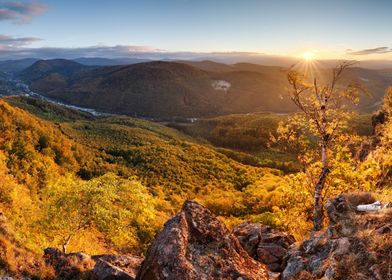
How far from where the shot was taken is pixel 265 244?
17.3 metres

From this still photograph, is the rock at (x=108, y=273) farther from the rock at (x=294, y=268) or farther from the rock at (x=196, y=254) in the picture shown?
the rock at (x=294, y=268)

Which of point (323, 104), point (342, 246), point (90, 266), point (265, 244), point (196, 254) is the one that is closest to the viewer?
point (342, 246)

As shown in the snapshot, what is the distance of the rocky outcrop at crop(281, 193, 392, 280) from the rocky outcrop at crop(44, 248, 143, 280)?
6733mm

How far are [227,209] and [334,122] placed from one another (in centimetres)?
3122

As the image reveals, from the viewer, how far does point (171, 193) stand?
2173 inches

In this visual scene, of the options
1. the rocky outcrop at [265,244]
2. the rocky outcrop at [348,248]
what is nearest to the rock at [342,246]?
the rocky outcrop at [348,248]

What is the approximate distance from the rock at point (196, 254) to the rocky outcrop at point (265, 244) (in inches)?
135

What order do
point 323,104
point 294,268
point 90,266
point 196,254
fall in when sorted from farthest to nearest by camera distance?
1. point 323,104
2. point 90,266
3. point 294,268
4. point 196,254

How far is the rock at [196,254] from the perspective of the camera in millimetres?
10711

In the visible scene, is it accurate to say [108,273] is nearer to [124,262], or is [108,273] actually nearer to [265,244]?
[124,262]

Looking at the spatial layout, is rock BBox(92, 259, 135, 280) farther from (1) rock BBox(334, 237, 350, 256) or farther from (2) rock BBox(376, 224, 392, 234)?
(2) rock BBox(376, 224, 392, 234)

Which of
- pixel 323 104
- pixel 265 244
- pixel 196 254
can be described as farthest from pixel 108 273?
pixel 323 104

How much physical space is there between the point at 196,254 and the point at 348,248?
16.4 ft

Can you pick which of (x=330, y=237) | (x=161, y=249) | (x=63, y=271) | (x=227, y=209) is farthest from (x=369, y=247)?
(x=227, y=209)
